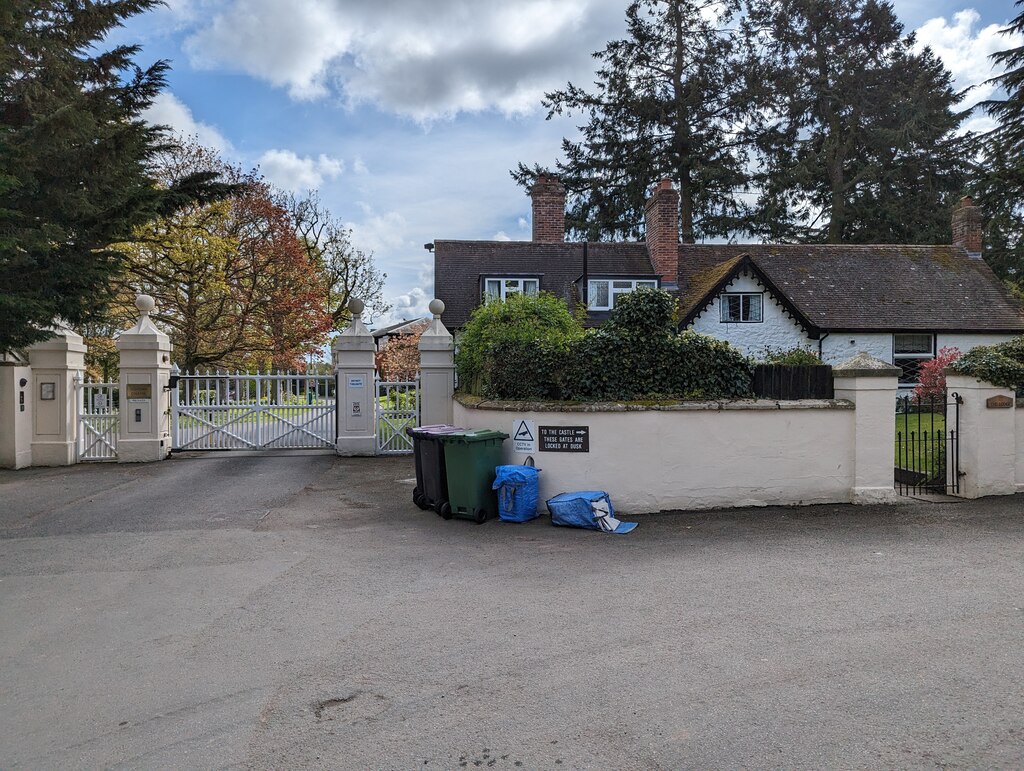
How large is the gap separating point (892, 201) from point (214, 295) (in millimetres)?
31196

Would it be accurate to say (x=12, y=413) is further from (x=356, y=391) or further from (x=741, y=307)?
(x=741, y=307)

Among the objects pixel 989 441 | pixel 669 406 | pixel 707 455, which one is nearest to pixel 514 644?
pixel 669 406

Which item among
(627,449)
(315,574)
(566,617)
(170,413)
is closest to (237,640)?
(315,574)

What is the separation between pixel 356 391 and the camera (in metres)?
14.3

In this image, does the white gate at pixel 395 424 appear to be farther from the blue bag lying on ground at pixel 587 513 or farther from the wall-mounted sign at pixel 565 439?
the blue bag lying on ground at pixel 587 513

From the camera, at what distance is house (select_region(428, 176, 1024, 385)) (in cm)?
2467

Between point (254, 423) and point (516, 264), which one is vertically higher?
point (516, 264)

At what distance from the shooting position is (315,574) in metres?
6.31

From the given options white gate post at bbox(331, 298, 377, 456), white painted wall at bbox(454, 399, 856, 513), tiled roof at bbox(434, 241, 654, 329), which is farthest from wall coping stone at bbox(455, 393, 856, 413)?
tiled roof at bbox(434, 241, 654, 329)

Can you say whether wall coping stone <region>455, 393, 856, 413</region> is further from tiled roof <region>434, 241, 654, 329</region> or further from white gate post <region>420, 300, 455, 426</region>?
tiled roof <region>434, 241, 654, 329</region>

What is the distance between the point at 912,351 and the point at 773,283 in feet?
20.0

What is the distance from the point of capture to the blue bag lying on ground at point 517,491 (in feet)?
27.0

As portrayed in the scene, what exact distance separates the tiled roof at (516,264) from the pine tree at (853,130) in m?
11.8

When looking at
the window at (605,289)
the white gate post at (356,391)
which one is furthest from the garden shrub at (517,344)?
the window at (605,289)
